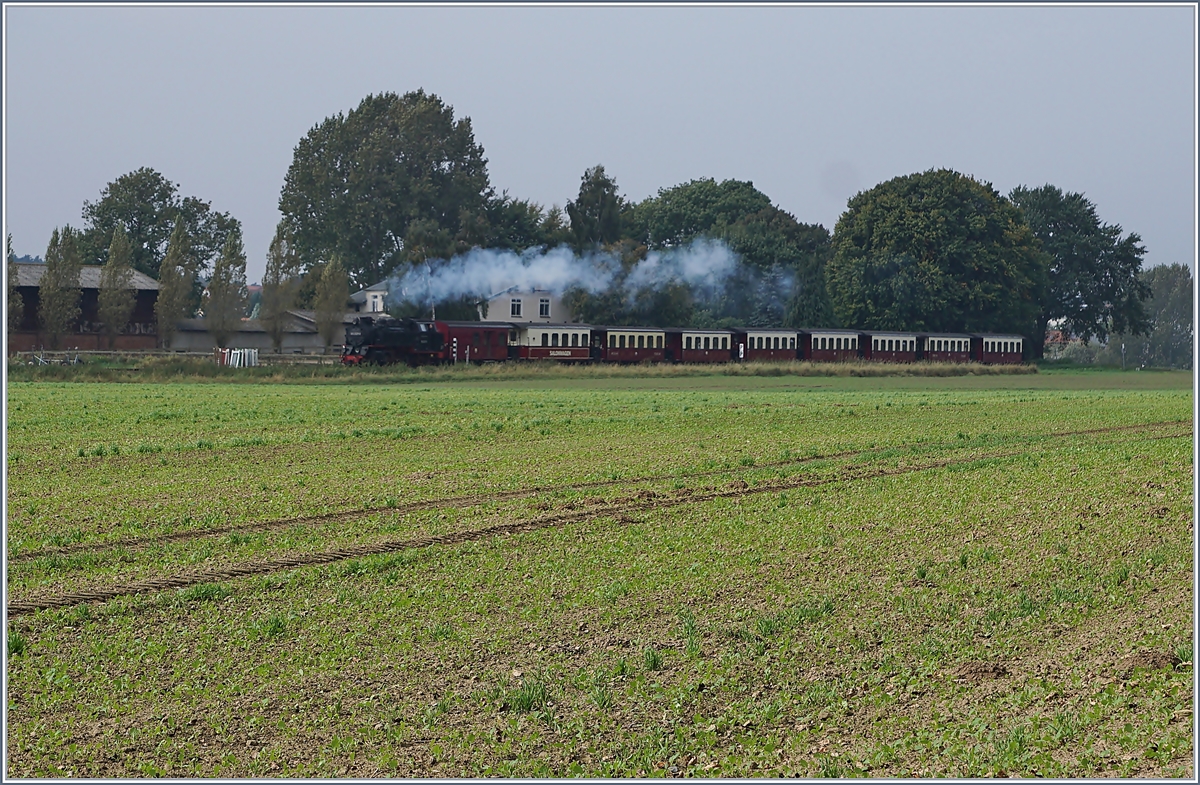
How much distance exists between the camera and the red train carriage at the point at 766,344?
7831 cm

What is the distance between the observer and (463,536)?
14.3 metres

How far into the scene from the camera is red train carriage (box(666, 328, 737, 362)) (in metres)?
75.3

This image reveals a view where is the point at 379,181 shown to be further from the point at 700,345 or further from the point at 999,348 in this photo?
the point at 999,348

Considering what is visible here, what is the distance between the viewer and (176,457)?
2200 centimetres

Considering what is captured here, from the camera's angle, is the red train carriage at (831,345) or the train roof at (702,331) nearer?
the train roof at (702,331)

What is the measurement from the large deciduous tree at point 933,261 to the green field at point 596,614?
70334 mm

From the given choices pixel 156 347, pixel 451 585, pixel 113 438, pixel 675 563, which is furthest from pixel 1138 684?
pixel 156 347

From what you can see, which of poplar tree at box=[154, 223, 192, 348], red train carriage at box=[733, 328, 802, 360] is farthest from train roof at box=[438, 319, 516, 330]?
poplar tree at box=[154, 223, 192, 348]

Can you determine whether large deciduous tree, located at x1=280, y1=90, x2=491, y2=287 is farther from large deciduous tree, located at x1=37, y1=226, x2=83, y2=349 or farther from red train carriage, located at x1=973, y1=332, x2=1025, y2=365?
red train carriage, located at x1=973, y1=332, x2=1025, y2=365

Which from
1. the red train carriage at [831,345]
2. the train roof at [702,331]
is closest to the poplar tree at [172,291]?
the train roof at [702,331]

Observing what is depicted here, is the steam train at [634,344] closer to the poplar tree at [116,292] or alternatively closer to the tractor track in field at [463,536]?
the poplar tree at [116,292]

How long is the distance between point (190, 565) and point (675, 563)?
16.3 feet

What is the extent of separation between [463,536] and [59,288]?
67391mm

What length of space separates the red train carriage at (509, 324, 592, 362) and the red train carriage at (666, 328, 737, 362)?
5.69 m
